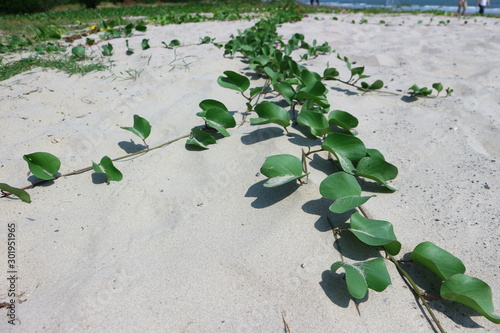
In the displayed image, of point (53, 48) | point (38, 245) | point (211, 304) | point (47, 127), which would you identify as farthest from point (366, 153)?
point (53, 48)

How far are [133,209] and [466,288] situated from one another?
96cm

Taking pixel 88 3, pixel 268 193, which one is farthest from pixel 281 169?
pixel 88 3

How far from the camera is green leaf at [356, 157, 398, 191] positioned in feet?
3.62

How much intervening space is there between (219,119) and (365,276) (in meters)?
0.93

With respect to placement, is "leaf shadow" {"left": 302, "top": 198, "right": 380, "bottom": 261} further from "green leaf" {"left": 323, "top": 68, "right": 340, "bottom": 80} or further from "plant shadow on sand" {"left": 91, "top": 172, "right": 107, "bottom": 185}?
"green leaf" {"left": 323, "top": 68, "right": 340, "bottom": 80}

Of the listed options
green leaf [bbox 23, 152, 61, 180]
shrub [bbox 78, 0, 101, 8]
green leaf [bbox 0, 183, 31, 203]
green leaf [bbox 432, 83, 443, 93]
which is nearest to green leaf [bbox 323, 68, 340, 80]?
green leaf [bbox 432, 83, 443, 93]

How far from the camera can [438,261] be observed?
0.81 meters

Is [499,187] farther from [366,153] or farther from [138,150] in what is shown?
[138,150]

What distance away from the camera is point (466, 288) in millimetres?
742

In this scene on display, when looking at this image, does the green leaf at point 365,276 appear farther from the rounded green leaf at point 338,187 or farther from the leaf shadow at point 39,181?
the leaf shadow at point 39,181

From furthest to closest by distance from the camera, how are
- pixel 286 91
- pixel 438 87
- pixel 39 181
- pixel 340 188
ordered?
pixel 438 87 → pixel 286 91 → pixel 39 181 → pixel 340 188

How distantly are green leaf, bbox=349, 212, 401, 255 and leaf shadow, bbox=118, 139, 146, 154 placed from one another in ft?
3.15

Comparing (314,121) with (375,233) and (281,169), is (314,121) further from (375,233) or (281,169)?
(375,233)

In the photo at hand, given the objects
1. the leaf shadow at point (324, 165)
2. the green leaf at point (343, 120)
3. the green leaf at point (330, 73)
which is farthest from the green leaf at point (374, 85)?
the leaf shadow at point (324, 165)
